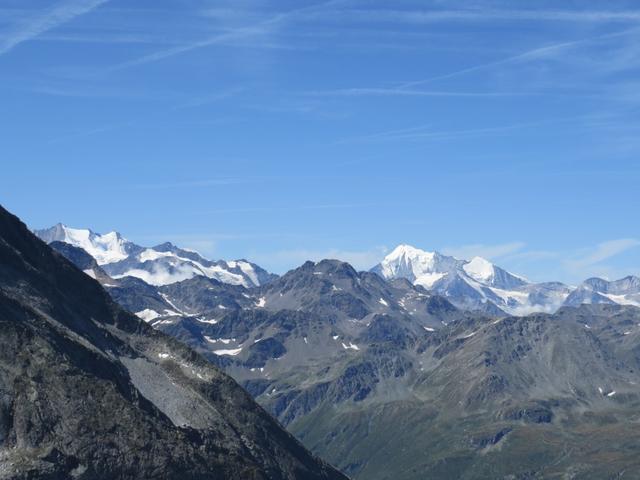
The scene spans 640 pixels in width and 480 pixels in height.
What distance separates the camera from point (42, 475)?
198625 mm

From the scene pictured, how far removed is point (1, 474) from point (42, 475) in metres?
7.57

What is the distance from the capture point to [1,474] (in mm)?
194750
